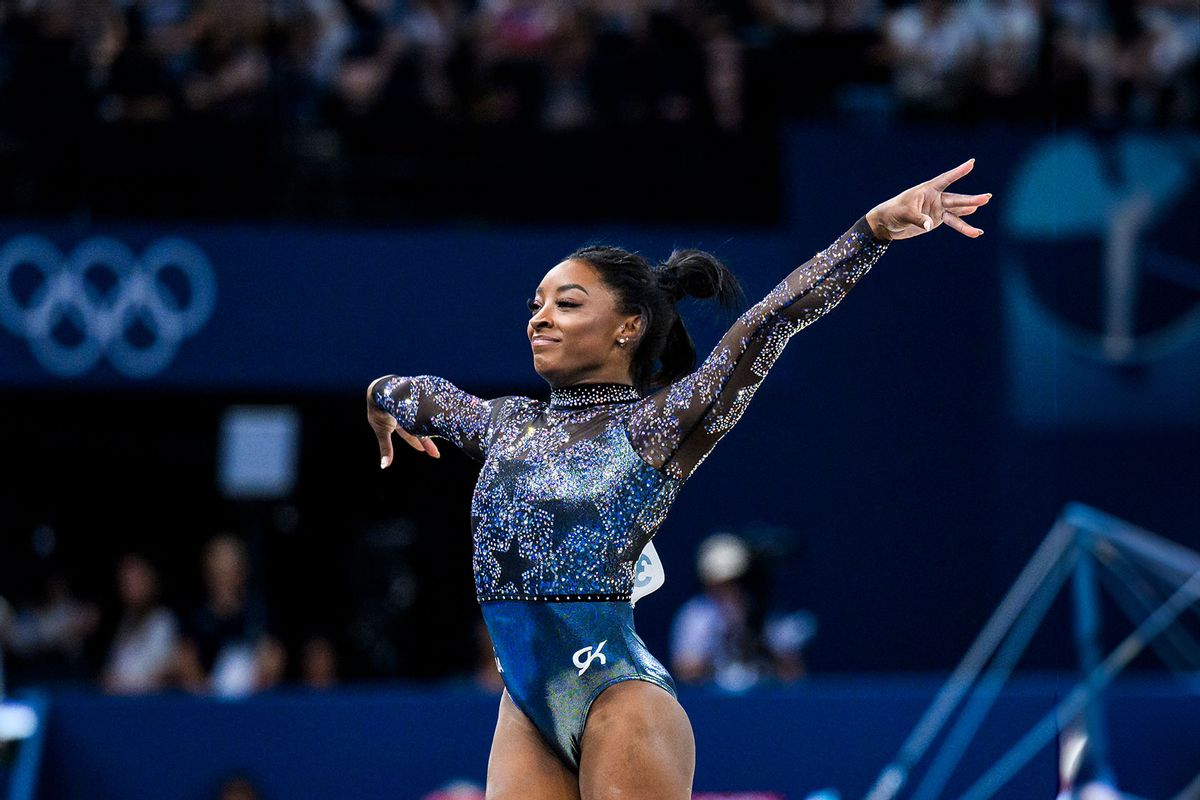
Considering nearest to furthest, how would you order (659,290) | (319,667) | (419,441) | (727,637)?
(659,290)
(419,441)
(727,637)
(319,667)

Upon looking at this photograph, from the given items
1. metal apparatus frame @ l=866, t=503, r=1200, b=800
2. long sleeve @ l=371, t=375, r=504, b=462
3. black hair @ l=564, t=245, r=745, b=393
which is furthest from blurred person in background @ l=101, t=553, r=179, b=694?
black hair @ l=564, t=245, r=745, b=393

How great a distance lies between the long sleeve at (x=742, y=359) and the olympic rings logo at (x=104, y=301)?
205 inches

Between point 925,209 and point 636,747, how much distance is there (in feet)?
3.52

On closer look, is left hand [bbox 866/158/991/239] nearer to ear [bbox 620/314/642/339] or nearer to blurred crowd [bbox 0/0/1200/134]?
ear [bbox 620/314/642/339]

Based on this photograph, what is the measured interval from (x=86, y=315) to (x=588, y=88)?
8.68 feet

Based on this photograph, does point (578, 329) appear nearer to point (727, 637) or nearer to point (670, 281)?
point (670, 281)

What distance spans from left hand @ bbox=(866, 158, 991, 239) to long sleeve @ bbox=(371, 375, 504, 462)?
2.95ft

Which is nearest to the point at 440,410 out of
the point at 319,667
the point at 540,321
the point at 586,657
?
the point at 540,321

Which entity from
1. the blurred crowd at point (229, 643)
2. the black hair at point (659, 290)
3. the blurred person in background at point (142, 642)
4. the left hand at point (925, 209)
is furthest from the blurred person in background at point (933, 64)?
the left hand at point (925, 209)

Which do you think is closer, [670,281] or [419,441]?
[670,281]

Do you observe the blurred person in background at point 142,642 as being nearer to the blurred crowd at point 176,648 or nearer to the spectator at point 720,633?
the blurred crowd at point 176,648

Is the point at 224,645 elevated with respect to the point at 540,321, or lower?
lower

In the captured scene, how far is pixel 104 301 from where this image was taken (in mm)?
7719

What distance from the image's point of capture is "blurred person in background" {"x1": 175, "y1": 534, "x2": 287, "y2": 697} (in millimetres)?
6852
